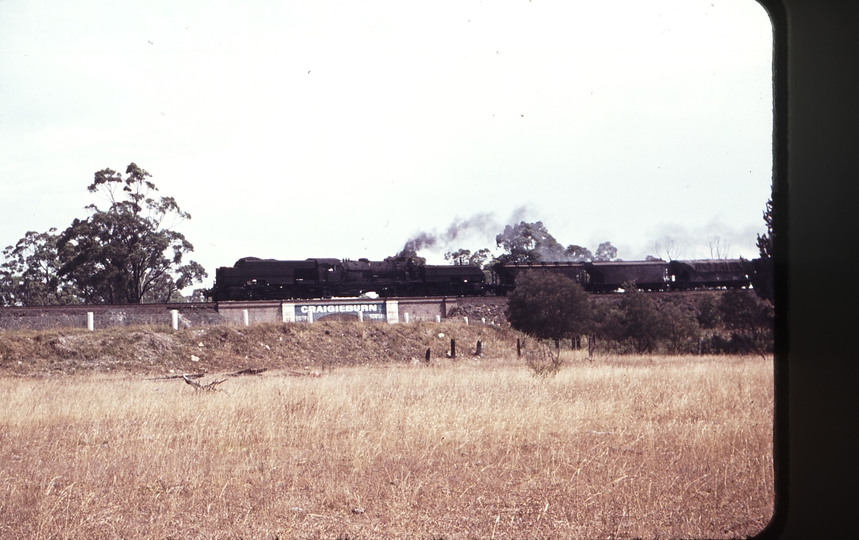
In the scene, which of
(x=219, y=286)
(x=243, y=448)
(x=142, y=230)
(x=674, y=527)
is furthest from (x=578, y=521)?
(x=142, y=230)

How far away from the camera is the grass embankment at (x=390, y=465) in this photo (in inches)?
181

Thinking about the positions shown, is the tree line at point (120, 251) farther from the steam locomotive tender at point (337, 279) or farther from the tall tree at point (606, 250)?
the tall tree at point (606, 250)

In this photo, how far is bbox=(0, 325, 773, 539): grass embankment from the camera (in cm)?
460

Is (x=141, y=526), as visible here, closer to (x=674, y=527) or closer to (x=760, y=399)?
(x=674, y=527)

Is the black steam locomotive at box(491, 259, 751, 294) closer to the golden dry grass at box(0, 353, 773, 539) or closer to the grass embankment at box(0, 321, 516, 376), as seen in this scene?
the grass embankment at box(0, 321, 516, 376)

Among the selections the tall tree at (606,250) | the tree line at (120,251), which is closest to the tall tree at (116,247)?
the tree line at (120,251)

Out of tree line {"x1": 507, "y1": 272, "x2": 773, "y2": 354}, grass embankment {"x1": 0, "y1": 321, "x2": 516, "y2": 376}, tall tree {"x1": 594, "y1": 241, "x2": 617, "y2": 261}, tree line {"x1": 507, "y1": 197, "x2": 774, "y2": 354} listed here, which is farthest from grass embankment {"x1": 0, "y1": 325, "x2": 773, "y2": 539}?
tall tree {"x1": 594, "y1": 241, "x2": 617, "y2": 261}

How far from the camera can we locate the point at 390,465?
6.15 metres

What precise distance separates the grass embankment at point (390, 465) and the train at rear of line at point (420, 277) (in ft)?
84.6

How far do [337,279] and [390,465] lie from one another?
1274 inches

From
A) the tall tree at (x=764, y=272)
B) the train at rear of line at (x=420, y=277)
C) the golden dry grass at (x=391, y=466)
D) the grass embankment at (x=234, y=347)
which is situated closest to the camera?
the golden dry grass at (x=391, y=466)

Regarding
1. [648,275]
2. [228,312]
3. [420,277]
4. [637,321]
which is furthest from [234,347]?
[648,275]

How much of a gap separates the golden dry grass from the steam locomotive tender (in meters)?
25.5

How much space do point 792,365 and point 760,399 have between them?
7.33 meters
